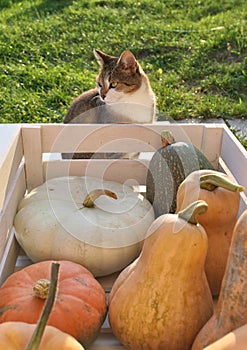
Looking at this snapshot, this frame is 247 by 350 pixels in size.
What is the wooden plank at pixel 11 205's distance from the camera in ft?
5.04

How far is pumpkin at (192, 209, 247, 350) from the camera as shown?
114cm


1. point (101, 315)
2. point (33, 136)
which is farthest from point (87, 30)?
point (101, 315)

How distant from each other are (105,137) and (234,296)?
2.90 feet

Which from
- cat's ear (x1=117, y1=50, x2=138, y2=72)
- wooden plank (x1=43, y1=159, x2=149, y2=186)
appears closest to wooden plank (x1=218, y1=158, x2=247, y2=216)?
wooden plank (x1=43, y1=159, x2=149, y2=186)

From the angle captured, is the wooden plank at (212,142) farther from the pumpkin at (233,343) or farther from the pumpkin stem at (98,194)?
the pumpkin at (233,343)

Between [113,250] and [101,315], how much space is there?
0.96 feet

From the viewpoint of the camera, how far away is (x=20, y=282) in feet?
4.51

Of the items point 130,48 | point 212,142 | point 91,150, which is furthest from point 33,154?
point 130,48

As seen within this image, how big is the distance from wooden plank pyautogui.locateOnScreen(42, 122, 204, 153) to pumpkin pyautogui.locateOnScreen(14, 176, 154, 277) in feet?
0.62

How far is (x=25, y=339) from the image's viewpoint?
1.05 m

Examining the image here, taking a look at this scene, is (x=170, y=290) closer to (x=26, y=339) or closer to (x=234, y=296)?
(x=234, y=296)

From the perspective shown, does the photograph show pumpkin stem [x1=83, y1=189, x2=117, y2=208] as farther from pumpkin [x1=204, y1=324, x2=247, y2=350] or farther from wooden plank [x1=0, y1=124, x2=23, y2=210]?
pumpkin [x1=204, y1=324, x2=247, y2=350]

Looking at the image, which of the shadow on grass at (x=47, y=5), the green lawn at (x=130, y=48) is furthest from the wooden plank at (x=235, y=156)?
the shadow on grass at (x=47, y=5)

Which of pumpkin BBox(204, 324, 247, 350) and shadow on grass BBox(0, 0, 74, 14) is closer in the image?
pumpkin BBox(204, 324, 247, 350)
